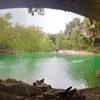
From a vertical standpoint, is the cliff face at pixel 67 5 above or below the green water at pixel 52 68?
above

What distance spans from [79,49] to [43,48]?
3.38ft

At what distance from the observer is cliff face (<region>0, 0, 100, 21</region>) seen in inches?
98.6

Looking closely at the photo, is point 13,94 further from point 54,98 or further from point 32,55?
point 32,55

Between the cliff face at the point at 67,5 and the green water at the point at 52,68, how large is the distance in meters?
3.87

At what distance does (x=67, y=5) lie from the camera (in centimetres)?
258

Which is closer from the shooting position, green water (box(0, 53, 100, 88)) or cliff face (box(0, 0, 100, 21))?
cliff face (box(0, 0, 100, 21))

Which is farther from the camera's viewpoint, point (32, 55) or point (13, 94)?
point (32, 55)

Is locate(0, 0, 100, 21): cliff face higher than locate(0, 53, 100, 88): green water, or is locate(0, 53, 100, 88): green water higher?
locate(0, 0, 100, 21): cliff face

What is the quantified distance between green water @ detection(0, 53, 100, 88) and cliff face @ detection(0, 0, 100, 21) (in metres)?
3.87

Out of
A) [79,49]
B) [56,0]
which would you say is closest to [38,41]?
[79,49]

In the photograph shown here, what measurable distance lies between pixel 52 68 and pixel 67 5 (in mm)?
5111

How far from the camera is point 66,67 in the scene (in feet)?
25.6

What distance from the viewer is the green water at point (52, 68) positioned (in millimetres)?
6672

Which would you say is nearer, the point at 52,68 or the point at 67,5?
the point at 67,5
